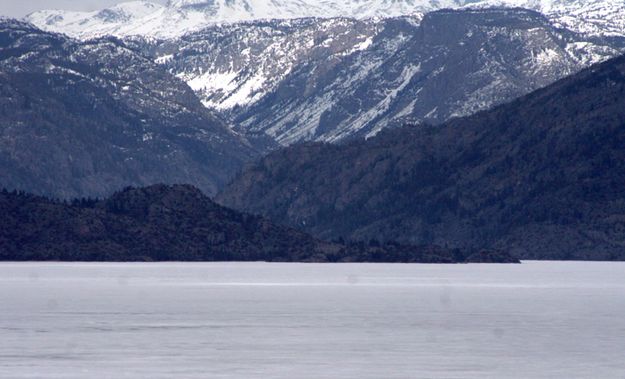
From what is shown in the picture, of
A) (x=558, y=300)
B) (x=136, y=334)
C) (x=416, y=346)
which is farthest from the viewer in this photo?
(x=558, y=300)

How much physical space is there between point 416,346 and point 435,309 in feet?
173

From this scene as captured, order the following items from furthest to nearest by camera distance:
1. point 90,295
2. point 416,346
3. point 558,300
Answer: point 90,295, point 558,300, point 416,346

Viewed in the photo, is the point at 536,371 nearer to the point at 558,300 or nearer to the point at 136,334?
the point at 136,334

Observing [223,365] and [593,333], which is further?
[593,333]

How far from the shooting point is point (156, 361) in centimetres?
9762

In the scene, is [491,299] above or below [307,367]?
below

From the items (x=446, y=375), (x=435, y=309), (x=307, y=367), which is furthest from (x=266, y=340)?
(x=435, y=309)

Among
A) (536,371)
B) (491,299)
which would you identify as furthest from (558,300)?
(536,371)

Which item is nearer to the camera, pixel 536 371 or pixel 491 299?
pixel 536 371

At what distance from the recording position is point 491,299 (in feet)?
611

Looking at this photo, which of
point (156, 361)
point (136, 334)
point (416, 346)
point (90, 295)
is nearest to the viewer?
point (156, 361)

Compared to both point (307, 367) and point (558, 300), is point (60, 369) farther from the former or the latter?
point (558, 300)

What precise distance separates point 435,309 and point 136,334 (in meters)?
51.2

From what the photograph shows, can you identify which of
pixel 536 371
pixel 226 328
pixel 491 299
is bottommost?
pixel 491 299
